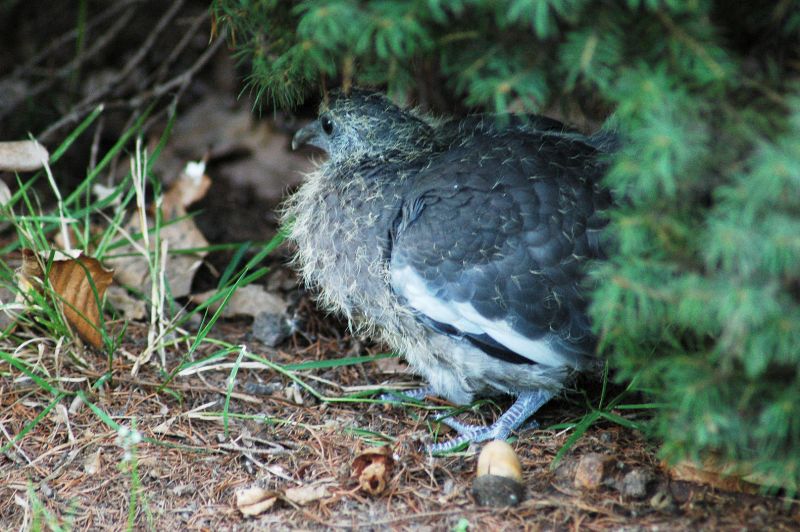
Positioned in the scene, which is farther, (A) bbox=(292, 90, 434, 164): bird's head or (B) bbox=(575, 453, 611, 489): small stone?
(A) bbox=(292, 90, 434, 164): bird's head

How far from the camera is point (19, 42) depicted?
5117mm

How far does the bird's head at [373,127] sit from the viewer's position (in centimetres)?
326

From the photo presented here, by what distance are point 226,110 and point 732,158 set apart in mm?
3731

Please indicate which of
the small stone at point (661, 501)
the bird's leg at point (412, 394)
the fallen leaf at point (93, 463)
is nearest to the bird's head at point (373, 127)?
the bird's leg at point (412, 394)

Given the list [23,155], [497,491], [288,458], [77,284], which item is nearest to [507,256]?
[497,491]

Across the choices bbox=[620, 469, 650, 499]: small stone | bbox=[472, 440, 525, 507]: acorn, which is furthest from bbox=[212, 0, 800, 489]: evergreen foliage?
bbox=[472, 440, 525, 507]: acorn

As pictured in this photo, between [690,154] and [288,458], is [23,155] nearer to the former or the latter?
[288,458]

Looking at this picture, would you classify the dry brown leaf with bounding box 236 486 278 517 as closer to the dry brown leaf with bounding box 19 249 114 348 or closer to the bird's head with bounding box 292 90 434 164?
the dry brown leaf with bounding box 19 249 114 348

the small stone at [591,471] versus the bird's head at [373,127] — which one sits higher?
the bird's head at [373,127]

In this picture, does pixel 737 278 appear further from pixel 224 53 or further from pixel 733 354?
pixel 224 53

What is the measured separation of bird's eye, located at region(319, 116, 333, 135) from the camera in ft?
11.1

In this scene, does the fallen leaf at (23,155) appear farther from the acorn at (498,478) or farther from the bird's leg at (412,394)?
the acorn at (498,478)

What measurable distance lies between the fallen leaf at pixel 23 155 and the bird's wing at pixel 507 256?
1.68 metres

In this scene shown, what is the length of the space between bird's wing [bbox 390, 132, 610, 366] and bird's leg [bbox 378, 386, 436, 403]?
1.50 ft
